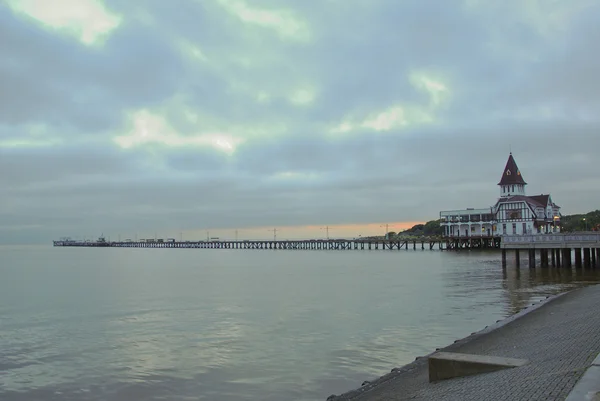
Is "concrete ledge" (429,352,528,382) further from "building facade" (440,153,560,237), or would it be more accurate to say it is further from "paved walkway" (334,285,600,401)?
"building facade" (440,153,560,237)

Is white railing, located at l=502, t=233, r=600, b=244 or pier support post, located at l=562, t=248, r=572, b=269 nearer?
white railing, located at l=502, t=233, r=600, b=244

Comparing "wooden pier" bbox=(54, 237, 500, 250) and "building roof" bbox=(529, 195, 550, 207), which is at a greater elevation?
"building roof" bbox=(529, 195, 550, 207)

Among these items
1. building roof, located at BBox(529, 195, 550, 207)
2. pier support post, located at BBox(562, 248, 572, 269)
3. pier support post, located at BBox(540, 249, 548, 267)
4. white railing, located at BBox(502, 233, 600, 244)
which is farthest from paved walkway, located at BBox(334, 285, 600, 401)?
building roof, located at BBox(529, 195, 550, 207)

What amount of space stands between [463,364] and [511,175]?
101m

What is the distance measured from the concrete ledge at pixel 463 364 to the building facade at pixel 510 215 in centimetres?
8843

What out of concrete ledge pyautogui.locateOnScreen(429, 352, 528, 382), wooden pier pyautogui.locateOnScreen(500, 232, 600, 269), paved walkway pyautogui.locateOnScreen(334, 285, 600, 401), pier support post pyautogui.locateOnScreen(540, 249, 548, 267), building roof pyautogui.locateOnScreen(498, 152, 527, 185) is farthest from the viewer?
building roof pyautogui.locateOnScreen(498, 152, 527, 185)

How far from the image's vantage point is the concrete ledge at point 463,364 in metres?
9.64

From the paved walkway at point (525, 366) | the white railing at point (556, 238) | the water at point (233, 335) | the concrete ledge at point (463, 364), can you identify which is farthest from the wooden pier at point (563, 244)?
the concrete ledge at point (463, 364)

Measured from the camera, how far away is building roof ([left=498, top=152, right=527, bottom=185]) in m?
102

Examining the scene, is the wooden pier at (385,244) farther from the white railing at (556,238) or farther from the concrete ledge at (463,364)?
the concrete ledge at (463,364)

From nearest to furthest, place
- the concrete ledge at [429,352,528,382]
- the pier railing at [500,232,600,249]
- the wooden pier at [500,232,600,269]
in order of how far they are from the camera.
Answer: the concrete ledge at [429,352,528,382], the pier railing at [500,232,600,249], the wooden pier at [500,232,600,269]

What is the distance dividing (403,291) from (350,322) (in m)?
13.1

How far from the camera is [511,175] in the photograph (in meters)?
103

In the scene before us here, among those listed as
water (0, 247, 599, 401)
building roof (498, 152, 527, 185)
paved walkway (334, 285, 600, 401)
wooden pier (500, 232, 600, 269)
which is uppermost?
building roof (498, 152, 527, 185)
